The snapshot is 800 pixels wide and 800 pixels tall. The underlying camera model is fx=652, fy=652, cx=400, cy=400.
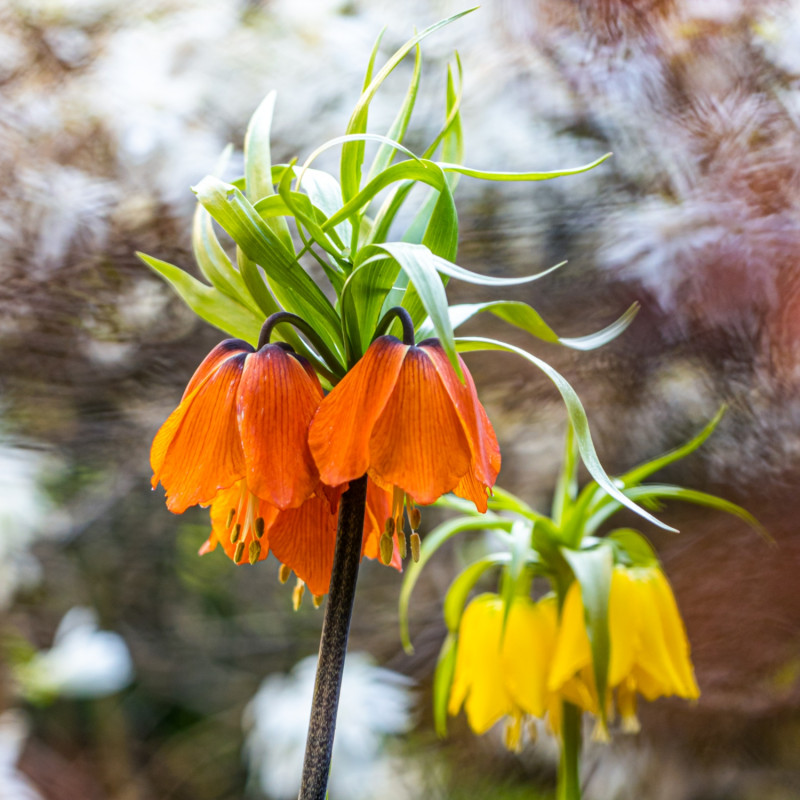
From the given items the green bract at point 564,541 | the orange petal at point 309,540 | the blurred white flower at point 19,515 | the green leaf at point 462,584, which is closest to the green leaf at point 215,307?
the orange petal at point 309,540

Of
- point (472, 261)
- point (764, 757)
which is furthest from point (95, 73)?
point (764, 757)

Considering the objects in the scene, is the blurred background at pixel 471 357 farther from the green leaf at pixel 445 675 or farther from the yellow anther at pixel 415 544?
the yellow anther at pixel 415 544

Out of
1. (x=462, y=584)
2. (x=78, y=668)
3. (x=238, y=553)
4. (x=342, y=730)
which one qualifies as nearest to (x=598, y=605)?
(x=462, y=584)

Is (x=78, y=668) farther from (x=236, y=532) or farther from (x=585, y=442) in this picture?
(x=585, y=442)

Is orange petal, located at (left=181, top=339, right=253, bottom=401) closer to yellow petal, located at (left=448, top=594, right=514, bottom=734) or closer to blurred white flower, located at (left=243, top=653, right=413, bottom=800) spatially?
yellow petal, located at (left=448, top=594, right=514, bottom=734)

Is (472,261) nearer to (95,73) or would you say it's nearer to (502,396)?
(502,396)

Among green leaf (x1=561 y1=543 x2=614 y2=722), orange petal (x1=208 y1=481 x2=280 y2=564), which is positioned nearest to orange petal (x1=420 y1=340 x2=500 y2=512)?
orange petal (x1=208 y1=481 x2=280 y2=564)
